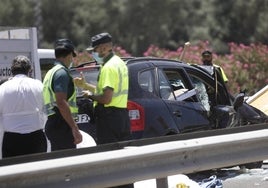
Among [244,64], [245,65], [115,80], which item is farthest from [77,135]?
[244,64]

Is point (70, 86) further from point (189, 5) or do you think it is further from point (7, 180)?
point (189, 5)

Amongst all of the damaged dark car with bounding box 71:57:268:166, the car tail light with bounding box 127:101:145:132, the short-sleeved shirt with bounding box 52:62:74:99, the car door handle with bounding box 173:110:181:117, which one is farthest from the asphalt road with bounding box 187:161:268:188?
the short-sleeved shirt with bounding box 52:62:74:99

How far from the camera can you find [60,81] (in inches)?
276

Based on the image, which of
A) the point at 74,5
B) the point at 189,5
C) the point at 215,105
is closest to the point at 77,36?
the point at 74,5

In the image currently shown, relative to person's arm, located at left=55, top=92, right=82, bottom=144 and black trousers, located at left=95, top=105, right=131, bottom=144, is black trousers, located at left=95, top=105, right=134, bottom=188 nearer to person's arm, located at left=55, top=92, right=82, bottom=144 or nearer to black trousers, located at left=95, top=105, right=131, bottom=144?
black trousers, located at left=95, top=105, right=131, bottom=144

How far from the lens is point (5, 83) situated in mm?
7215

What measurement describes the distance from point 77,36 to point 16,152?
150 feet

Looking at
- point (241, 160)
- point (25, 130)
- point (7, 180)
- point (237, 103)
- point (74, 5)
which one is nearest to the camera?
point (7, 180)

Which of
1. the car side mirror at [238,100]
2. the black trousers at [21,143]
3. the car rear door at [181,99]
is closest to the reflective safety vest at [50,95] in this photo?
the black trousers at [21,143]

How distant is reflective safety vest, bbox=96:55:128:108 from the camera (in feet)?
24.0

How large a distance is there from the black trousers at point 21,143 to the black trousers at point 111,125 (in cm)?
65

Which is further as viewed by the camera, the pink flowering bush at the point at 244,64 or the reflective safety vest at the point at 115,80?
the pink flowering bush at the point at 244,64

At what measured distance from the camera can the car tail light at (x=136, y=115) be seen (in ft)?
28.4

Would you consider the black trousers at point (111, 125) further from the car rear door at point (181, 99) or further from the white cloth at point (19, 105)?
the car rear door at point (181, 99)
